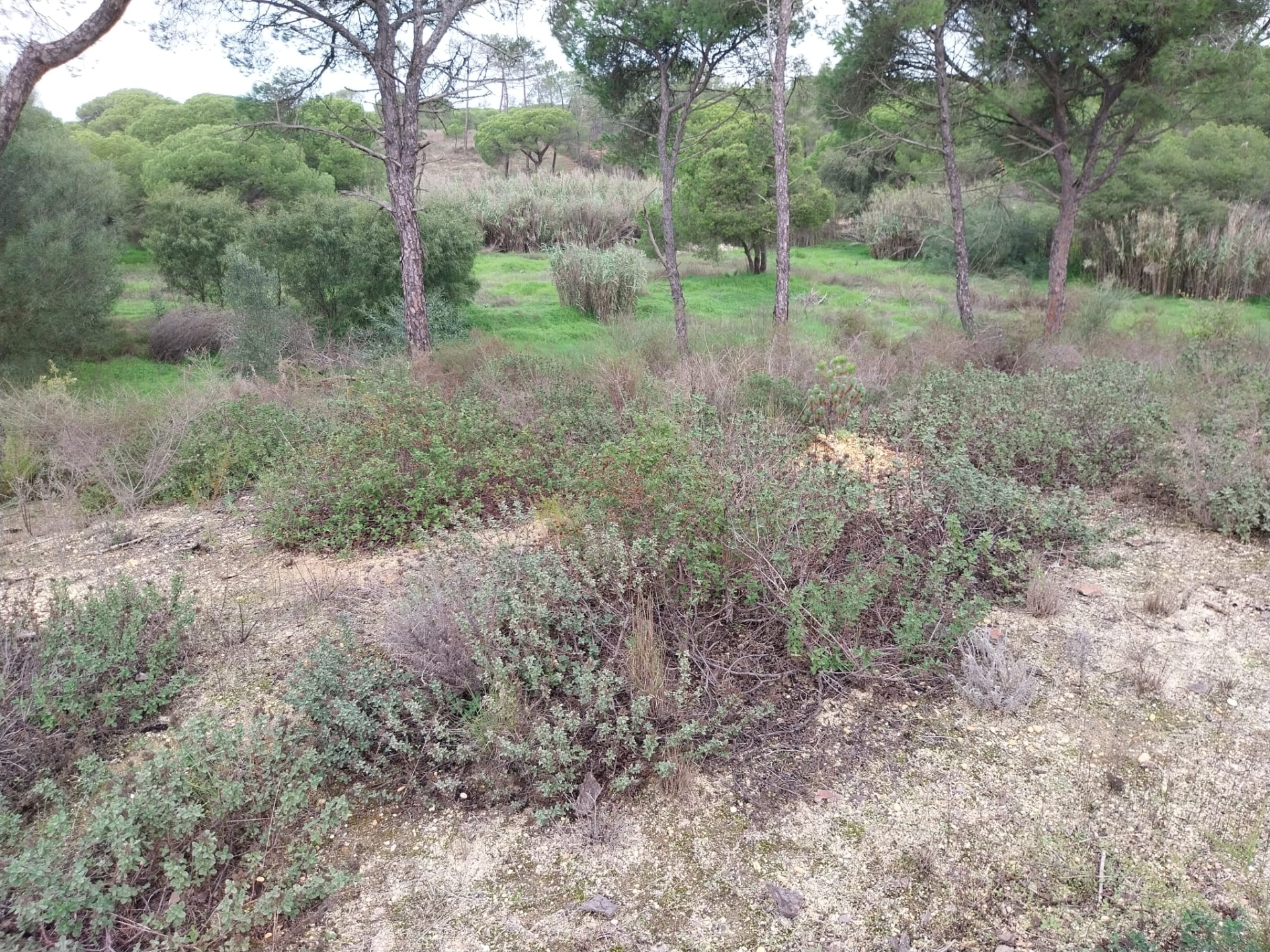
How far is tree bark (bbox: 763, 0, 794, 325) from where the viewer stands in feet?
29.9

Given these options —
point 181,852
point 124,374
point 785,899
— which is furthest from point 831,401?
point 124,374

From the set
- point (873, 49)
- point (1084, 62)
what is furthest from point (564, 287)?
point (1084, 62)

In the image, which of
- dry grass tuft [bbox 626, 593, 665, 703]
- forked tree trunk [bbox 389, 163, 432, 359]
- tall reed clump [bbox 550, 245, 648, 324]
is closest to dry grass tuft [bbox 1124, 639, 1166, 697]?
dry grass tuft [bbox 626, 593, 665, 703]

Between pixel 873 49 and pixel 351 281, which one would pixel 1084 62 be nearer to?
pixel 873 49

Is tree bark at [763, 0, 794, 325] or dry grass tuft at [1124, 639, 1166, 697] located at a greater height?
tree bark at [763, 0, 794, 325]

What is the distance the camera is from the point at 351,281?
38.2 ft

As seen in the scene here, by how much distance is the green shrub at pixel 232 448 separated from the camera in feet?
20.7

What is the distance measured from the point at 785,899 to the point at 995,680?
4.79ft

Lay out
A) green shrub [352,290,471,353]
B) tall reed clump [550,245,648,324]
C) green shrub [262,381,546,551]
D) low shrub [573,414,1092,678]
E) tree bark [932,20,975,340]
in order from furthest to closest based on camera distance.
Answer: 1. tall reed clump [550,245,648,324]
2. green shrub [352,290,471,353]
3. tree bark [932,20,975,340]
4. green shrub [262,381,546,551]
5. low shrub [573,414,1092,678]

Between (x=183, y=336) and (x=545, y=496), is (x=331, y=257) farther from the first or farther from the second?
(x=545, y=496)

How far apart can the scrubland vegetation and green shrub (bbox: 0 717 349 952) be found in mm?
17

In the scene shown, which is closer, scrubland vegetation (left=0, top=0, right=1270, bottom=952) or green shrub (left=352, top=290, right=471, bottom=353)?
scrubland vegetation (left=0, top=0, right=1270, bottom=952)

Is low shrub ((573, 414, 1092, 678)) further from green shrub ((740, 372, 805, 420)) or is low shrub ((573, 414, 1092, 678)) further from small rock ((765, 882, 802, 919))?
green shrub ((740, 372, 805, 420))

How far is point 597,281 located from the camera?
13086mm
